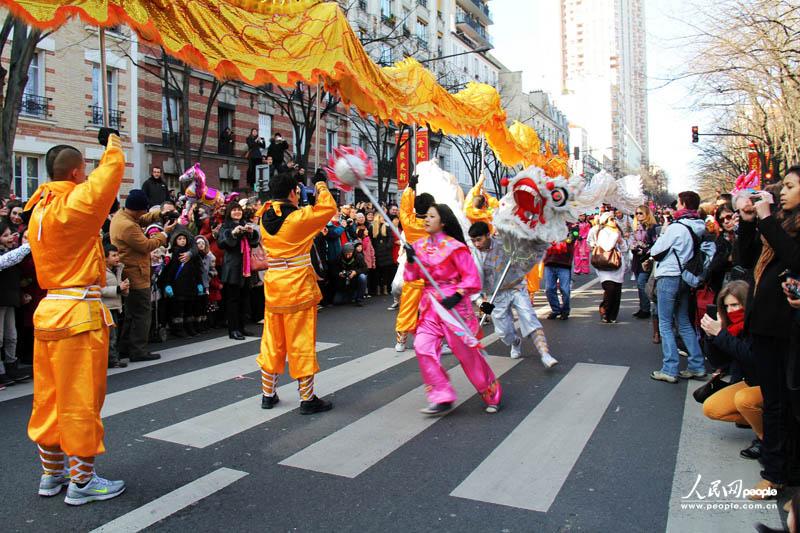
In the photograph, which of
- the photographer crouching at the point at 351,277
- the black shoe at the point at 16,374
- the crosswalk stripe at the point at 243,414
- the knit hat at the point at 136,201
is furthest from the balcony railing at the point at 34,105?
the crosswalk stripe at the point at 243,414

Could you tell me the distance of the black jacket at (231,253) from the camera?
8.58 m

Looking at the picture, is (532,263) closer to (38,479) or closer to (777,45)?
(38,479)

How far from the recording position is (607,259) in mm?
9742

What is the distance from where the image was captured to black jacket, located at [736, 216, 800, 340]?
3383 mm

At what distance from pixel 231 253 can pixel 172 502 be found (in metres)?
5.52

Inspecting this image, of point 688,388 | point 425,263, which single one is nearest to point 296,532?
point 425,263

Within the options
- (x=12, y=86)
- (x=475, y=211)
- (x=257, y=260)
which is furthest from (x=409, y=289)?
(x=12, y=86)

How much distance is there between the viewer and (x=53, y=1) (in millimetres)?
4160

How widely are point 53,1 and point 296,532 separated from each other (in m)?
3.80

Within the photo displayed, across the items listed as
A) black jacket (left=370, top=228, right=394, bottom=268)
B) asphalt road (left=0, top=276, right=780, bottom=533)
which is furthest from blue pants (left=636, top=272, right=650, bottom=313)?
black jacket (left=370, top=228, right=394, bottom=268)

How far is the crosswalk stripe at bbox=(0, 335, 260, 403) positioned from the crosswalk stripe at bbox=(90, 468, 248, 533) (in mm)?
2996

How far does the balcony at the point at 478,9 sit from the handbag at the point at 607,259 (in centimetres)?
4713

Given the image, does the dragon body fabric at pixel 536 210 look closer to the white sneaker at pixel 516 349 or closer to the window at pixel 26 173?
the white sneaker at pixel 516 349

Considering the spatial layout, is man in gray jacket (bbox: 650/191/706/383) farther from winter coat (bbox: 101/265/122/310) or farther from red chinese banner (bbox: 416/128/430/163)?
red chinese banner (bbox: 416/128/430/163)
